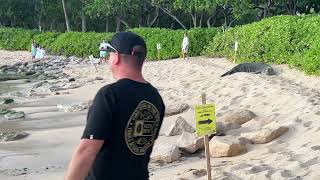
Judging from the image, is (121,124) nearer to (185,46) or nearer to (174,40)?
(185,46)

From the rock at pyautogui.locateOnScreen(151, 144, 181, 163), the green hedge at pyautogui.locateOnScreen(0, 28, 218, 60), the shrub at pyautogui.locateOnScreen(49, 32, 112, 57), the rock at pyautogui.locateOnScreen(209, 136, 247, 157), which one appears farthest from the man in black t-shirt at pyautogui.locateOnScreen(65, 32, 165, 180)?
the shrub at pyautogui.locateOnScreen(49, 32, 112, 57)

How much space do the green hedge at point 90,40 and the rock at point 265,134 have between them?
7.03m

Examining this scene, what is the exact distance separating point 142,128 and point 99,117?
1.14 ft

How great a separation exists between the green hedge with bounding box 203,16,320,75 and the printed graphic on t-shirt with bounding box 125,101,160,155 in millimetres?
11293

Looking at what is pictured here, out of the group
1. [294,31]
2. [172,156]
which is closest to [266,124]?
[172,156]

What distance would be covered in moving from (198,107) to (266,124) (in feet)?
13.3

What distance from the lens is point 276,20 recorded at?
19.1m

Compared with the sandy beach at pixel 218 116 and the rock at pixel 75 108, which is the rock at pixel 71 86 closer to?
the sandy beach at pixel 218 116

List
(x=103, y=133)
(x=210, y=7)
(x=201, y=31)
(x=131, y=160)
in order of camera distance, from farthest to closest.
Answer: (x=210, y=7) < (x=201, y=31) < (x=131, y=160) < (x=103, y=133)

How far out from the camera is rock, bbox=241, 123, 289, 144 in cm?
844

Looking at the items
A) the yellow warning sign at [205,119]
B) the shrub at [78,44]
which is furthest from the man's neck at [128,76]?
the shrub at [78,44]

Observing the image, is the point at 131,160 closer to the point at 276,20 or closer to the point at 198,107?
the point at 198,107

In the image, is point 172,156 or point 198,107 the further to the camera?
point 172,156

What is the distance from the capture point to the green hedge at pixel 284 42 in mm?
15022
